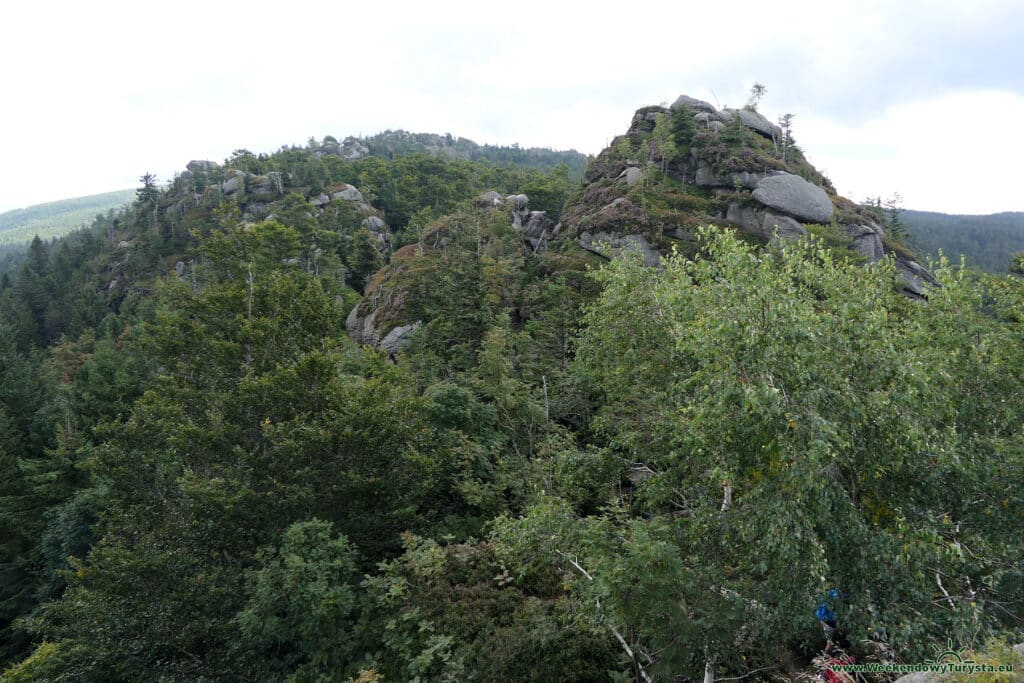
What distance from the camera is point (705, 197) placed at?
126 feet

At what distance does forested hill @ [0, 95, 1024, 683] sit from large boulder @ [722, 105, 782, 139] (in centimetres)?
1895

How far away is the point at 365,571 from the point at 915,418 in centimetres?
Result: 1484

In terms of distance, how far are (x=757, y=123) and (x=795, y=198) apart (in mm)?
21801

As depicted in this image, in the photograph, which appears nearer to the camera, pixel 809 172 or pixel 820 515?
pixel 820 515

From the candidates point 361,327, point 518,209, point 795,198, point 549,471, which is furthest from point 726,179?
point 549,471

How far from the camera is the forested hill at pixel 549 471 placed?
21.1ft

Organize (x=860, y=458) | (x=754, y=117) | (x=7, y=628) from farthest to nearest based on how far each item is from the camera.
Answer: (x=754, y=117)
(x=7, y=628)
(x=860, y=458)

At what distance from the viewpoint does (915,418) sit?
6465 millimetres

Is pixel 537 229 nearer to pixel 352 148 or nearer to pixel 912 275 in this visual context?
pixel 912 275

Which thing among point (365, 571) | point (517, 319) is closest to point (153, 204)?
point (517, 319)

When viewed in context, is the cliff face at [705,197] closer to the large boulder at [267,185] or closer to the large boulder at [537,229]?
the large boulder at [537,229]

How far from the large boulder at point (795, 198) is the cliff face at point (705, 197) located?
0.21ft

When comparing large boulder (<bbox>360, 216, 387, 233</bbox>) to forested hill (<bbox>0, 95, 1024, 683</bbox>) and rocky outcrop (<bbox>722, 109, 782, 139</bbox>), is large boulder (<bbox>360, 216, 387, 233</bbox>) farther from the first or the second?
rocky outcrop (<bbox>722, 109, 782, 139</bbox>)

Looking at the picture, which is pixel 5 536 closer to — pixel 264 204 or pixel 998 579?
pixel 998 579
